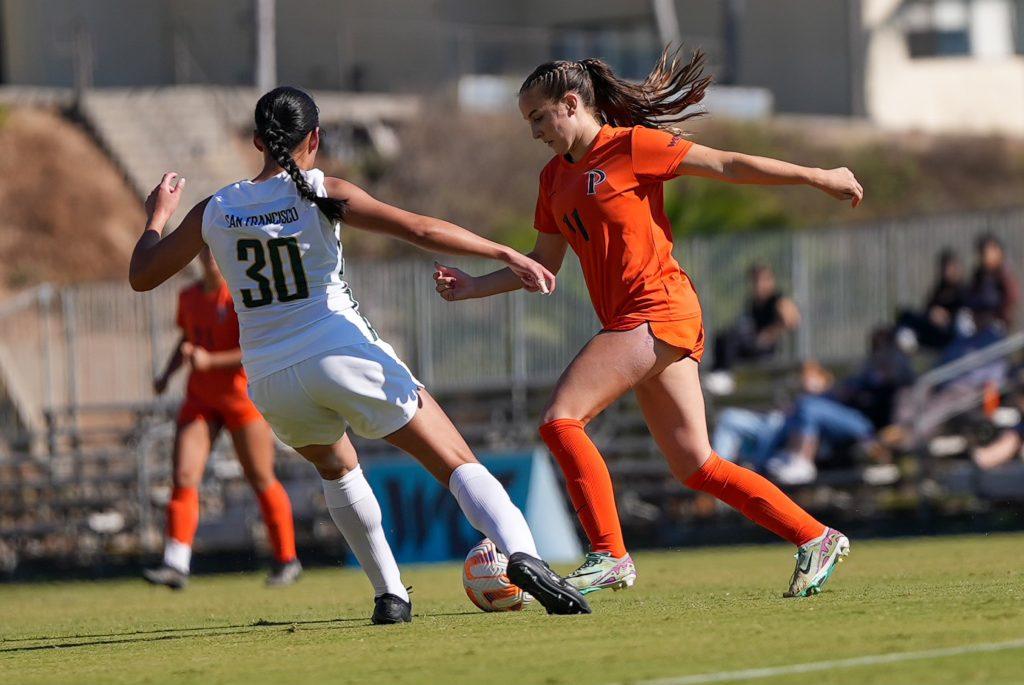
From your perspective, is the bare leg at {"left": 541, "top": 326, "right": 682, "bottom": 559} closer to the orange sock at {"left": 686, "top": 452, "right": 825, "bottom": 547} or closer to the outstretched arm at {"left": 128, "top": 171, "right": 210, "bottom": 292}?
the orange sock at {"left": 686, "top": 452, "right": 825, "bottom": 547}

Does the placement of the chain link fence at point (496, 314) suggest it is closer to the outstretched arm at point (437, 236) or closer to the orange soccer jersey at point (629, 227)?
the orange soccer jersey at point (629, 227)

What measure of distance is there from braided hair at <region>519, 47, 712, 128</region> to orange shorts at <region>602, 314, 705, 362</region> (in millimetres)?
890

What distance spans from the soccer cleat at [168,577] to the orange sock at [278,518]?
61cm

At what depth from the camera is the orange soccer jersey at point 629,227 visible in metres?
7.27

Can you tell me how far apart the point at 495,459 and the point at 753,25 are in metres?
26.4

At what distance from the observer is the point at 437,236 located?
656cm

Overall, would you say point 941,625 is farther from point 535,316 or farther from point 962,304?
point 535,316

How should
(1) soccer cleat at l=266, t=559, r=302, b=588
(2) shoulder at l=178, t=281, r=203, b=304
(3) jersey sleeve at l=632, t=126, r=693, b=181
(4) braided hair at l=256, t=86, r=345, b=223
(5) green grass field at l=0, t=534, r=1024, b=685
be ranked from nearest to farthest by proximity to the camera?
(5) green grass field at l=0, t=534, r=1024, b=685 < (4) braided hair at l=256, t=86, r=345, b=223 < (3) jersey sleeve at l=632, t=126, r=693, b=181 < (2) shoulder at l=178, t=281, r=203, b=304 < (1) soccer cleat at l=266, t=559, r=302, b=588

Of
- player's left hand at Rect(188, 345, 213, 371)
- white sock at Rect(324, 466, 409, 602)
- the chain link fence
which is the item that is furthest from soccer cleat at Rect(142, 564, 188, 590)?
the chain link fence

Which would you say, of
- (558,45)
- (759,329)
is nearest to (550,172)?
(759,329)

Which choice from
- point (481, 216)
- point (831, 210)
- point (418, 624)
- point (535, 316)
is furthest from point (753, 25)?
Answer: point (418, 624)

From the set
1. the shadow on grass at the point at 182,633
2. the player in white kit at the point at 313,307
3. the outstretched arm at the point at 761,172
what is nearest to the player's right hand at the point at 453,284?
the player in white kit at the point at 313,307

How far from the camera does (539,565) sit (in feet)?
22.3

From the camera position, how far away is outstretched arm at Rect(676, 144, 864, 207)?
7.06m
